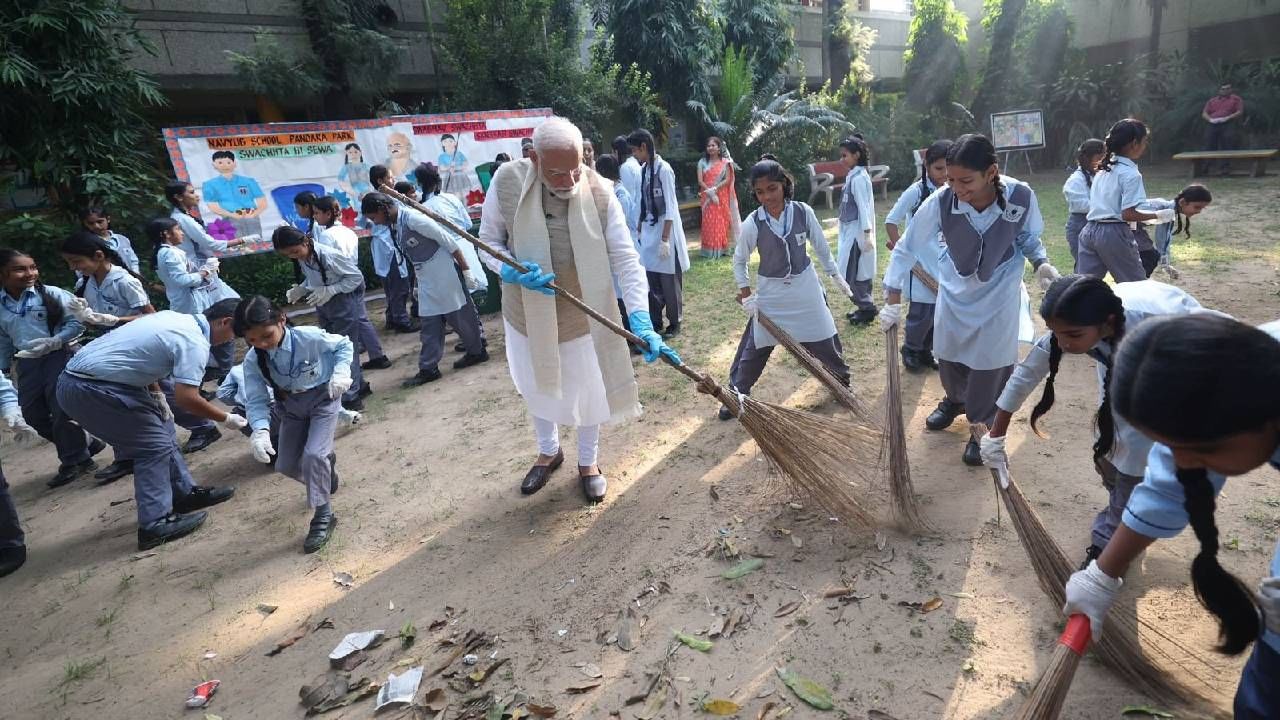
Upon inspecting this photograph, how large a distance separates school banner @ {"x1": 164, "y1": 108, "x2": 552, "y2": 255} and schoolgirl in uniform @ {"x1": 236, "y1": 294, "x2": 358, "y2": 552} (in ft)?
17.5

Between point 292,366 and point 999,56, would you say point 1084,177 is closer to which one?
point 292,366

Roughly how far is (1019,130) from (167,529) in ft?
58.5

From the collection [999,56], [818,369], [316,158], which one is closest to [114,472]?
[818,369]

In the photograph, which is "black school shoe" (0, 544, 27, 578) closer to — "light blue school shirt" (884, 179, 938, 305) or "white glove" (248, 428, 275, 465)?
"white glove" (248, 428, 275, 465)

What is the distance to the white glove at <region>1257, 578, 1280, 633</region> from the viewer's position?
128cm

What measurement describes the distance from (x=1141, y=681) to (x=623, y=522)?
7.28 feet

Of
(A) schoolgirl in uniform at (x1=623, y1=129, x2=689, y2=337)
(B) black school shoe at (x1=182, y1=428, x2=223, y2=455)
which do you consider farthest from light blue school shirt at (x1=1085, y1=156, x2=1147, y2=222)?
(B) black school shoe at (x1=182, y1=428, x2=223, y2=455)

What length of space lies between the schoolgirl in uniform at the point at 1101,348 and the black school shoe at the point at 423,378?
15.9 feet

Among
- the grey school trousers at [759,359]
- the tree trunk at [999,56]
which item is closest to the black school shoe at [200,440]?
the grey school trousers at [759,359]

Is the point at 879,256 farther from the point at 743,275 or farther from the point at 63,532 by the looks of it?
the point at 63,532

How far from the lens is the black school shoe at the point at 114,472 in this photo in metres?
4.84

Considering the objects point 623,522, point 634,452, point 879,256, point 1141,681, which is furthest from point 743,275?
point 879,256

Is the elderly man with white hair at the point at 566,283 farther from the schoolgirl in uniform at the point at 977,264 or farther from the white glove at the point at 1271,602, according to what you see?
the white glove at the point at 1271,602

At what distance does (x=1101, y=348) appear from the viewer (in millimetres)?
2242
